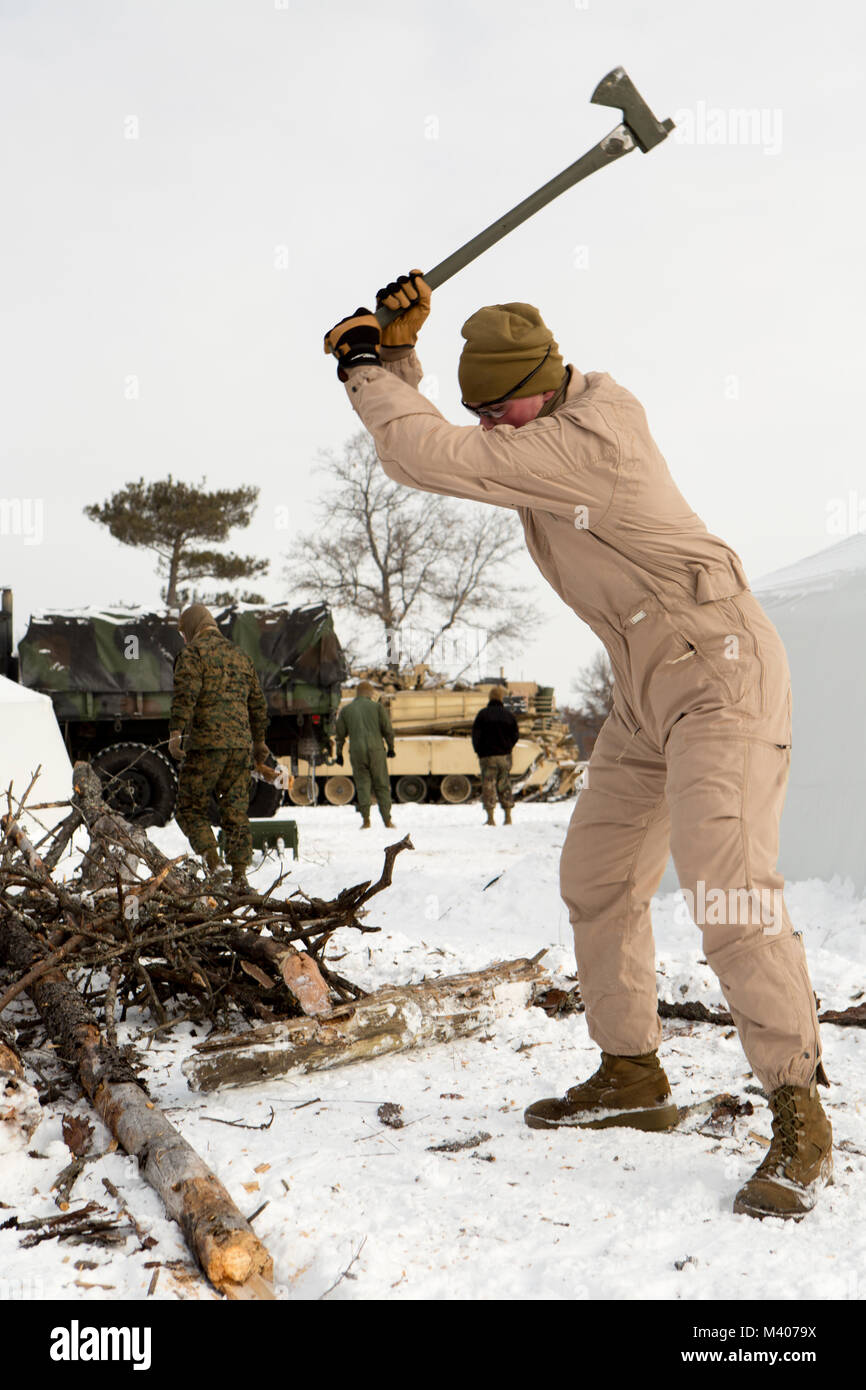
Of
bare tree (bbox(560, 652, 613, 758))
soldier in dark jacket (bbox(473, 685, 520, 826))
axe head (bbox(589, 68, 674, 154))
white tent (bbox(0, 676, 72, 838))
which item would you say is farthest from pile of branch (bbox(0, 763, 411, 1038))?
bare tree (bbox(560, 652, 613, 758))

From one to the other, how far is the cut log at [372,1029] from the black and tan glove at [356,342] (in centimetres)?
181

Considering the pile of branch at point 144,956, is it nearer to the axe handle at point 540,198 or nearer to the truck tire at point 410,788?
the axe handle at point 540,198

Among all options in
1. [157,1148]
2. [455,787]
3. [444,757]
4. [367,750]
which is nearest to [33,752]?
[367,750]

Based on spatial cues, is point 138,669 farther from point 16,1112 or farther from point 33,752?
point 16,1112

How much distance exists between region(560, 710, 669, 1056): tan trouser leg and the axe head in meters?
1.50

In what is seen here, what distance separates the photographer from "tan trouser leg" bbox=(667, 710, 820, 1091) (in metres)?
2.20

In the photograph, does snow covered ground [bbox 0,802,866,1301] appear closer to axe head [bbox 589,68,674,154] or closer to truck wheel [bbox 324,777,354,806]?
axe head [bbox 589,68,674,154]

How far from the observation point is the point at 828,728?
6512 millimetres

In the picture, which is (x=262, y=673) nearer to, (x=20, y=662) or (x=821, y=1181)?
(x=20, y=662)

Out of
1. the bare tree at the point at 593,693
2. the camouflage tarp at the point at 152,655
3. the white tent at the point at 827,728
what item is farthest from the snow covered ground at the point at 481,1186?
the bare tree at the point at 593,693

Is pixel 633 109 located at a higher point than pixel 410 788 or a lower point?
higher

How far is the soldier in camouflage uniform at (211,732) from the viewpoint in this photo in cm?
690

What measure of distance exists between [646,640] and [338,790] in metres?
16.8
